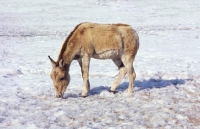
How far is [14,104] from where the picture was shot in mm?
8891

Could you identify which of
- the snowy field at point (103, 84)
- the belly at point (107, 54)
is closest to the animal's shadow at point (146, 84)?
the snowy field at point (103, 84)

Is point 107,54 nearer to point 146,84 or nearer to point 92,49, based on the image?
point 92,49

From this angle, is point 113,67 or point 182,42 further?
point 182,42

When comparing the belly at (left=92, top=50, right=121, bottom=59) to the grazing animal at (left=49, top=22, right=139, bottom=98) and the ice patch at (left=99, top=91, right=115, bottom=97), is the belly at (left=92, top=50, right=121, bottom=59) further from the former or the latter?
the ice patch at (left=99, top=91, right=115, bottom=97)

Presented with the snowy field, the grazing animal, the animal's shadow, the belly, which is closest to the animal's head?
the grazing animal

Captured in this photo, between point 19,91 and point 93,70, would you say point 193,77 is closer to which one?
point 93,70

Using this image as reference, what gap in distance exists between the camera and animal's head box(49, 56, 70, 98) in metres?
9.15

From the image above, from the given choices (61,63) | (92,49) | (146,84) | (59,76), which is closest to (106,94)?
(92,49)

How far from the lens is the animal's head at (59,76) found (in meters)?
9.15

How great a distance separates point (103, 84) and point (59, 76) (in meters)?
2.78

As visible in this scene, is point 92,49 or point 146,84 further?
point 146,84

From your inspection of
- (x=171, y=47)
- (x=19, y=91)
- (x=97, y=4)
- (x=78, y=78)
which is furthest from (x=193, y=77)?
(x=97, y=4)

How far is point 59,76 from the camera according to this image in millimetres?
9172

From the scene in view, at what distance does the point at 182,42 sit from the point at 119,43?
13007mm
